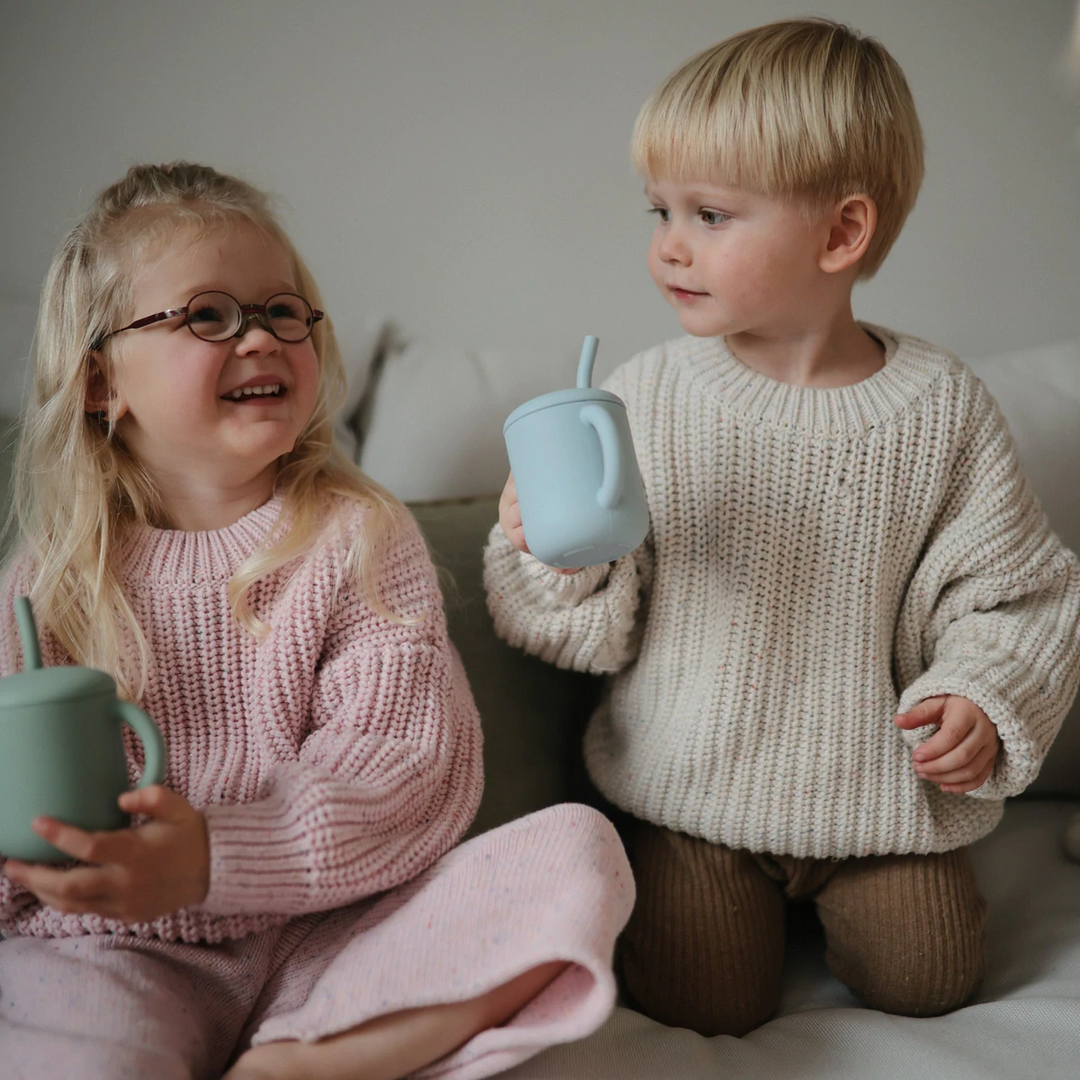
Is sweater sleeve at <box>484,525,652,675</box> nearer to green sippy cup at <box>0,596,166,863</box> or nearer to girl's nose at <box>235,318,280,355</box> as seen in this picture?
girl's nose at <box>235,318,280,355</box>

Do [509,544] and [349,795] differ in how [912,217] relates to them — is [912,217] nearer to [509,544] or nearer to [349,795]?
[509,544]

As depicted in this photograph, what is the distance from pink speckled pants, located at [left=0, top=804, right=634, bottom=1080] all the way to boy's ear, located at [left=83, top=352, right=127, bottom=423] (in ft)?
1.52

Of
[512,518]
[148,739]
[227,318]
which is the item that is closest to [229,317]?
[227,318]

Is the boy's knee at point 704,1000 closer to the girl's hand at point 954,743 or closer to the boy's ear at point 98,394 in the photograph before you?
the girl's hand at point 954,743

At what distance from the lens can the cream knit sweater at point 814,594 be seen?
1.02 metres

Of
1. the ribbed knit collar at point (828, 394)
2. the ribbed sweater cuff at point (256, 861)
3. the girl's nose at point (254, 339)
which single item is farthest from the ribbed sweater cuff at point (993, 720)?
the girl's nose at point (254, 339)

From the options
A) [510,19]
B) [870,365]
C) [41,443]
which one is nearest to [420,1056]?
[41,443]

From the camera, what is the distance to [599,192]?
5.04ft

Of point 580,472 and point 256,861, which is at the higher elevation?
point 580,472

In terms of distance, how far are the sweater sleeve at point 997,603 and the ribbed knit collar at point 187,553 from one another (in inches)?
25.2

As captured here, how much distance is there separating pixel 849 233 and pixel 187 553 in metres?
0.68

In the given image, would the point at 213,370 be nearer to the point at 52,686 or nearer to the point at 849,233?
the point at 52,686

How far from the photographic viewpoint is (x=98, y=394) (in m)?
0.99

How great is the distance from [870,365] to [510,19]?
0.78 meters
